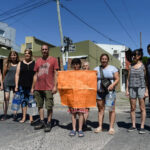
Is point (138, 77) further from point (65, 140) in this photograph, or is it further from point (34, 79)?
point (34, 79)

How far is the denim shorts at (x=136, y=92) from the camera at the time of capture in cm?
384

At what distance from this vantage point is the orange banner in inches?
144

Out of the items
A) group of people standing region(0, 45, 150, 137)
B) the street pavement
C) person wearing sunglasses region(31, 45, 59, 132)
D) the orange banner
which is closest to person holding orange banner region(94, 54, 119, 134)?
group of people standing region(0, 45, 150, 137)

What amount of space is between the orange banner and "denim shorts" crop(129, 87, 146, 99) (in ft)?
2.81

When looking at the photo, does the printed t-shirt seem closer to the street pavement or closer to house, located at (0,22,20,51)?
the street pavement

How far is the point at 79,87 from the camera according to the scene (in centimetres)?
366

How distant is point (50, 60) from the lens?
13.1ft

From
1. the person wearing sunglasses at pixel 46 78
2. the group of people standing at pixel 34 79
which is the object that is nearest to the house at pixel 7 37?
the group of people standing at pixel 34 79

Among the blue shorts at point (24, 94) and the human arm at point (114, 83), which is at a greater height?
the human arm at point (114, 83)

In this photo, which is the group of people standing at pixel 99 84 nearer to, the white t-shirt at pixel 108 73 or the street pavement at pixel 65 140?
the white t-shirt at pixel 108 73

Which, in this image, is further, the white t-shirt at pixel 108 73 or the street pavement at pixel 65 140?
the white t-shirt at pixel 108 73

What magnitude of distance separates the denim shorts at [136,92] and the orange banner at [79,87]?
857mm

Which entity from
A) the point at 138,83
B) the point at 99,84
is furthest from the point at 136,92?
the point at 99,84

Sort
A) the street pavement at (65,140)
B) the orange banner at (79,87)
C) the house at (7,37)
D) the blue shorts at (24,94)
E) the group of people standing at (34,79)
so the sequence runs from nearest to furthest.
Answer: the street pavement at (65,140), the orange banner at (79,87), the group of people standing at (34,79), the blue shorts at (24,94), the house at (7,37)
